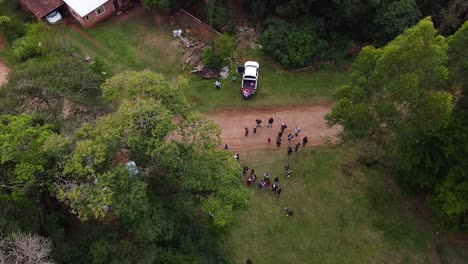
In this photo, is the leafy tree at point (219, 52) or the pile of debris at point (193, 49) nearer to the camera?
the leafy tree at point (219, 52)

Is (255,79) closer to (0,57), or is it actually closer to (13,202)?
(13,202)

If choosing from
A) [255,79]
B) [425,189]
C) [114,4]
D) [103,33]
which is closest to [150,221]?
[255,79]

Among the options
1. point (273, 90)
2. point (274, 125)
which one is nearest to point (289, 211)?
point (274, 125)

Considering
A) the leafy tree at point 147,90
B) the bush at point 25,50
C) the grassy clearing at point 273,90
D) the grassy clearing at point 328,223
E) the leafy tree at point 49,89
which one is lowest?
the grassy clearing at point 328,223

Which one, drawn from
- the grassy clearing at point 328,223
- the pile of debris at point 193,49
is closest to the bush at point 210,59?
the pile of debris at point 193,49

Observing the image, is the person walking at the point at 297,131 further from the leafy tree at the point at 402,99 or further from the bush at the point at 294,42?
the bush at the point at 294,42

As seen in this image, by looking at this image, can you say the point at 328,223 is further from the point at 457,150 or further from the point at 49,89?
the point at 49,89
